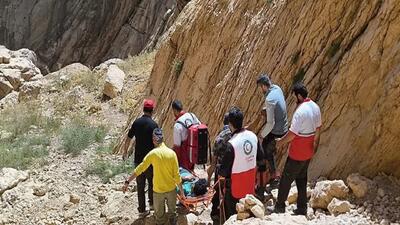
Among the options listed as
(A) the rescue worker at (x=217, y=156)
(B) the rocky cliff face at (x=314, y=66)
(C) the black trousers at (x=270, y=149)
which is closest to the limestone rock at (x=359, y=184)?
(B) the rocky cliff face at (x=314, y=66)

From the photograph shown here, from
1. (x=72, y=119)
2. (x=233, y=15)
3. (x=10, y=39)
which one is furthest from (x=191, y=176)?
(x=10, y=39)

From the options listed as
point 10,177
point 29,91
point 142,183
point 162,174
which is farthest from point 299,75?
point 29,91

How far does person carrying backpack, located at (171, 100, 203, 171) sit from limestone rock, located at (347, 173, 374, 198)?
7.96 ft

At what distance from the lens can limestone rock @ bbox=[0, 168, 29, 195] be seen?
458 inches

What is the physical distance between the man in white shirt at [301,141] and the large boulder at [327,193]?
16cm

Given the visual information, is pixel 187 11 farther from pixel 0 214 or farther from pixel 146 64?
pixel 146 64

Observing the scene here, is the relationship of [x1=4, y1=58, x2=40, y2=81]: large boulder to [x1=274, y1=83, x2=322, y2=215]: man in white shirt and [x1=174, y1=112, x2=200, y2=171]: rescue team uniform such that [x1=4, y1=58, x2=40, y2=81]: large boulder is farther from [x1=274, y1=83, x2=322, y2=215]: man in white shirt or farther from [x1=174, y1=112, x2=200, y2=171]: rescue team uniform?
[x1=274, y1=83, x2=322, y2=215]: man in white shirt

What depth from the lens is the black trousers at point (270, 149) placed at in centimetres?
784

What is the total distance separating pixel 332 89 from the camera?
25.3 feet

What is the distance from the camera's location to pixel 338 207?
6.55m

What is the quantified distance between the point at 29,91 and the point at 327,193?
15.6 meters

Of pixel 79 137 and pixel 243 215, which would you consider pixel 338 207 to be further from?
pixel 79 137

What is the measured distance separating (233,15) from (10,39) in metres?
27.6

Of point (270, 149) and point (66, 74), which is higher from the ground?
point (66, 74)
